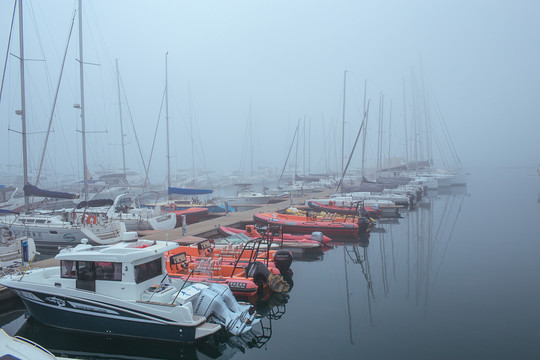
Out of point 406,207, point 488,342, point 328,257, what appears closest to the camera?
point 488,342

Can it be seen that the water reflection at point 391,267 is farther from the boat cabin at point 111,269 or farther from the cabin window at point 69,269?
the cabin window at point 69,269

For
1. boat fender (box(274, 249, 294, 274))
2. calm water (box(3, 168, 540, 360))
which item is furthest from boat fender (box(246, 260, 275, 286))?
boat fender (box(274, 249, 294, 274))

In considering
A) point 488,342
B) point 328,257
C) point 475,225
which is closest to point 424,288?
point 488,342

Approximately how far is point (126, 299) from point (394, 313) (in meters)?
6.64

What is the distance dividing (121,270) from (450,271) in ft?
37.4

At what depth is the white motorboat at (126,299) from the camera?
24.4 ft

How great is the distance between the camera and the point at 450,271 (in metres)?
13.9

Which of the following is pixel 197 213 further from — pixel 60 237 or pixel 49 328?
pixel 49 328

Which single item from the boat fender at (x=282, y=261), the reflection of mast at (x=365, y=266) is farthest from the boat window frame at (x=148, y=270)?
the reflection of mast at (x=365, y=266)

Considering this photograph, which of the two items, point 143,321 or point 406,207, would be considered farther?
point 406,207

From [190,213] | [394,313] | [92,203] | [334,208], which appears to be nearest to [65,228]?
[92,203]

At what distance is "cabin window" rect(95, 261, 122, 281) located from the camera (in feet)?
25.5

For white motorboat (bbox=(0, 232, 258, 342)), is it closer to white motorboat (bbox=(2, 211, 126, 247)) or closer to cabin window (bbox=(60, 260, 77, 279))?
cabin window (bbox=(60, 260, 77, 279))

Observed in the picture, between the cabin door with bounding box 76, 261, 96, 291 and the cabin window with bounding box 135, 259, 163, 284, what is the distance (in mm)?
921
